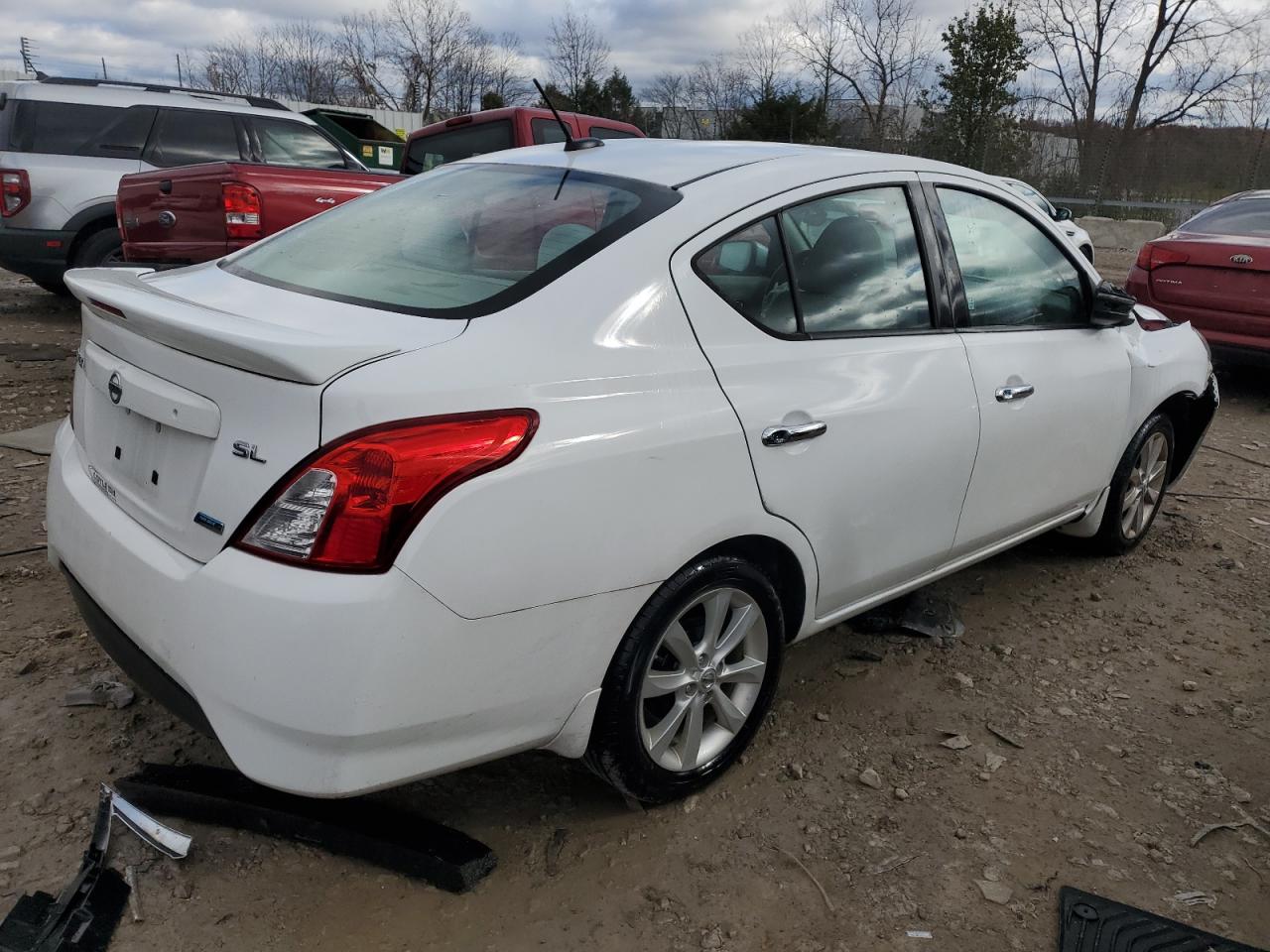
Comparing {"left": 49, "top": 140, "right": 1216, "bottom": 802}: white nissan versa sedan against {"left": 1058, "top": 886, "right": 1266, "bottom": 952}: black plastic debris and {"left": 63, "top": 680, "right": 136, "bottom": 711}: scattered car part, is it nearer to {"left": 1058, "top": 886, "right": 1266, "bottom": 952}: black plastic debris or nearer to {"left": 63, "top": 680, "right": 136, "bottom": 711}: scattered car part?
{"left": 63, "top": 680, "right": 136, "bottom": 711}: scattered car part

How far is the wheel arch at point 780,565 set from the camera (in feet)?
8.00

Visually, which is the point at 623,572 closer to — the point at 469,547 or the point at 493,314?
the point at 469,547

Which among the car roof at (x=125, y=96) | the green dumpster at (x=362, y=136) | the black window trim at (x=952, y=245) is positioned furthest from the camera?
the green dumpster at (x=362, y=136)

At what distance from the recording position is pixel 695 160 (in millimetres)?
2801

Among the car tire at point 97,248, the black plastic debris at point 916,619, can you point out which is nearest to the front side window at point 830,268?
the black plastic debris at point 916,619

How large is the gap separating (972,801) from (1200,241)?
A: 6.13 meters

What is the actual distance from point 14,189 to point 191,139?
148 centimetres

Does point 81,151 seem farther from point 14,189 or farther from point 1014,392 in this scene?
point 1014,392

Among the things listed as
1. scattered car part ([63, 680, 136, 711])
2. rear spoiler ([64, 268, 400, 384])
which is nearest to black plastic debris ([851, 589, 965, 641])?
rear spoiler ([64, 268, 400, 384])

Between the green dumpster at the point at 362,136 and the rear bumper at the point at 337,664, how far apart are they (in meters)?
13.5

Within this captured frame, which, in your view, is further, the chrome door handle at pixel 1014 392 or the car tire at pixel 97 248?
the car tire at pixel 97 248

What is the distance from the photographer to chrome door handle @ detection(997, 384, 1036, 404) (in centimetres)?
315

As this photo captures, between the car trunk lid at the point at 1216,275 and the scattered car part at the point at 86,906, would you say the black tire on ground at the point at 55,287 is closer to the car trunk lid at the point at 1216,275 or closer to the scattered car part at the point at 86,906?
the scattered car part at the point at 86,906

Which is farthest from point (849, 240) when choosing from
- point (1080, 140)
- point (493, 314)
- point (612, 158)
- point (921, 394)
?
point (1080, 140)
